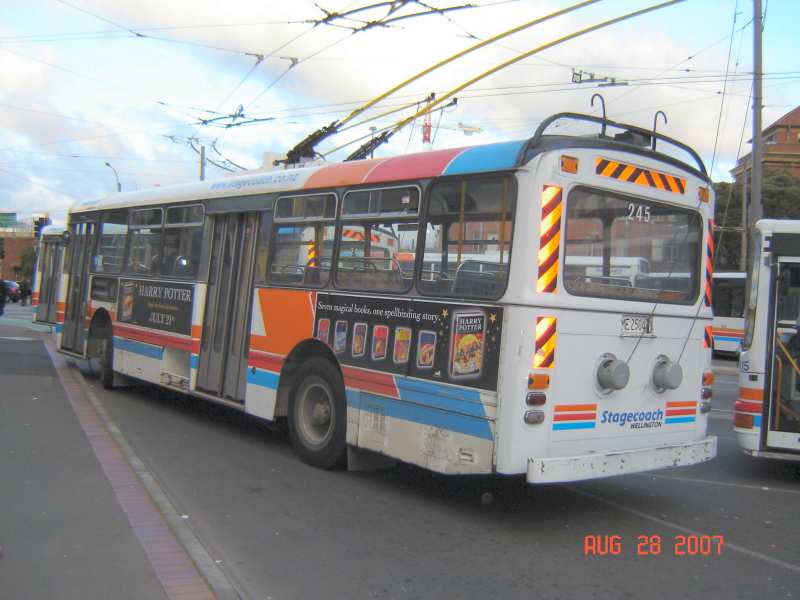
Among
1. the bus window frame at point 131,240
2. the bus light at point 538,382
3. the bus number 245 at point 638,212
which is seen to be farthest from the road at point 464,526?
the bus window frame at point 131,240

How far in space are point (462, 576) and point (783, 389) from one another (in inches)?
196

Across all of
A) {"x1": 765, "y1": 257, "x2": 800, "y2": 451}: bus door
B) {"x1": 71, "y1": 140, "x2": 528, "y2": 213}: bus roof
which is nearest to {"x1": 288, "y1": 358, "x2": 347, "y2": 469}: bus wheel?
{"x1": 71, "y1": 140, "x2": 528, "y2": 213}: bus roof

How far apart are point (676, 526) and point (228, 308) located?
5603 mm

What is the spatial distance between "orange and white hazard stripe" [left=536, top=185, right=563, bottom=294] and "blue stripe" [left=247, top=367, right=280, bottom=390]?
11.5 ft

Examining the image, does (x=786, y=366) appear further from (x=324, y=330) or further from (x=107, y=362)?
(x=107, y=362)

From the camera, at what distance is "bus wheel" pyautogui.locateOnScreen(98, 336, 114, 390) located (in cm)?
1208

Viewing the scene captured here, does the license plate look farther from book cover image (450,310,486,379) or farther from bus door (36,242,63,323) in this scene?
bus door (36,242,63,323)

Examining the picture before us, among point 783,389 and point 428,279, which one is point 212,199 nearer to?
point 428,279

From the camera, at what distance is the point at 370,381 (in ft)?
22.7

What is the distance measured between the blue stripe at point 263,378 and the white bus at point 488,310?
0.02m

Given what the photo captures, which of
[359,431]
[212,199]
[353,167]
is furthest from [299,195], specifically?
[359,431]

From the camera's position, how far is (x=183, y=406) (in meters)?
11.4

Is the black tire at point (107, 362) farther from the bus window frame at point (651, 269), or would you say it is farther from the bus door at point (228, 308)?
the bus window frame at point (651, 269)

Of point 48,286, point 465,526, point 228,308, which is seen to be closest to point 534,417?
point 465,526
